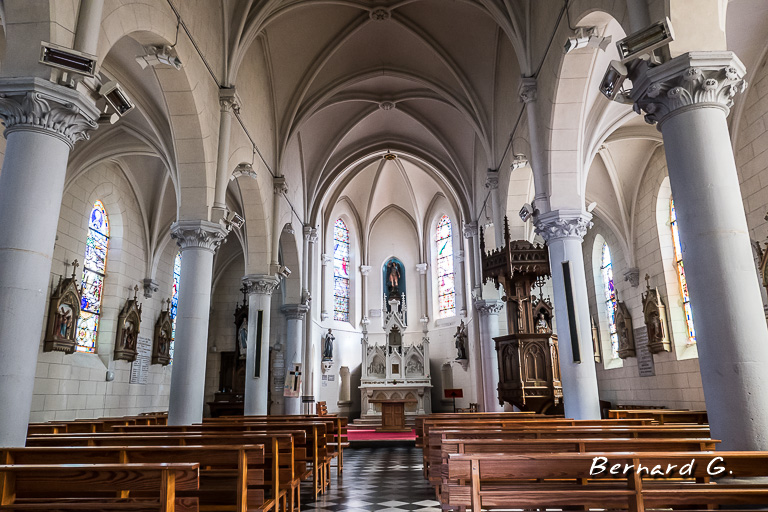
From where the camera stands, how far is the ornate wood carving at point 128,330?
14906mm

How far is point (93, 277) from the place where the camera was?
573 inches

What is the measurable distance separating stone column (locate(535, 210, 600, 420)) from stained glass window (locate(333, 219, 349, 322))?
54.7 feet

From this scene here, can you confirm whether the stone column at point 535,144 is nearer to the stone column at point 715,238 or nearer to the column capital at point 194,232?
the stone column at point 715,238

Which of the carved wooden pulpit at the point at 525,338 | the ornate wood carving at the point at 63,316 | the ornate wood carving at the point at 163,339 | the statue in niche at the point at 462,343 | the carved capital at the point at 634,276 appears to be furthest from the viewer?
the statue in niche at the point at 462,343

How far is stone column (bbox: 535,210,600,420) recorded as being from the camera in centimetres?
876

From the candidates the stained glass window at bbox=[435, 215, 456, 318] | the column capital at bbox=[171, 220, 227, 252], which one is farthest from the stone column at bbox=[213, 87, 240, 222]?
the stained glass window at bbox=[435, 215, 456, 318]

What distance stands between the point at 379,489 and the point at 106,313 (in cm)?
1059

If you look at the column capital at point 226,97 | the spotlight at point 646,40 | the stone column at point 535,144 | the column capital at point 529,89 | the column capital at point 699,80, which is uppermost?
the column capital at point 226,97

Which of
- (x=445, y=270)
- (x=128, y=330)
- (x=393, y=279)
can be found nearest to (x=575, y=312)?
(x=128, y=330)

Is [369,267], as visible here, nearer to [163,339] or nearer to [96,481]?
[163,339]

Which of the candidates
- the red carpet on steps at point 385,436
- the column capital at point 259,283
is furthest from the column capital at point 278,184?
the red carpet on steps at point 385,436

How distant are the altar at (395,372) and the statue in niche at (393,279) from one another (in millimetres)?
2023

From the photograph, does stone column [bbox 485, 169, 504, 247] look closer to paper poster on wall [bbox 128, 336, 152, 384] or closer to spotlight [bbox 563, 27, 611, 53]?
spotlight [bbox 563, 27, 611, 53]

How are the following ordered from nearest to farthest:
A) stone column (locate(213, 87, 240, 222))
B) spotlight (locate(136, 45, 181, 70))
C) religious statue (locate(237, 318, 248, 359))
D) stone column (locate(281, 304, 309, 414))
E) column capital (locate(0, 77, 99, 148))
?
column capital (locate(0, 77, 99, 148)), spotlight (locate(136, 45, 181, 70)), stone column (locate(213, 87, 240, 222)), stone column (locate(281, 304, 309, 414)), religious statue (locate(237, 318, 248, 359))
